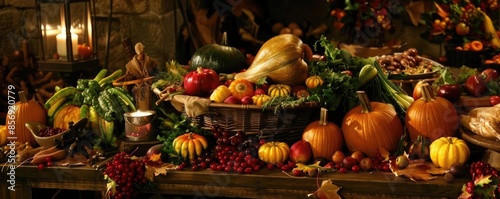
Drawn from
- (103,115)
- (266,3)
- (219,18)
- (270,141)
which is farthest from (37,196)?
(266,3)

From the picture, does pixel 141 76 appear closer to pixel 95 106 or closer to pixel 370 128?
pixel 95 106

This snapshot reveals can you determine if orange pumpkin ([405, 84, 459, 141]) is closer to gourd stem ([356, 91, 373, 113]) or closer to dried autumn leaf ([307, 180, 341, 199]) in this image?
gourd stem ([356, 91, 373, 113])

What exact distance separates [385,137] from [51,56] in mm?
1819

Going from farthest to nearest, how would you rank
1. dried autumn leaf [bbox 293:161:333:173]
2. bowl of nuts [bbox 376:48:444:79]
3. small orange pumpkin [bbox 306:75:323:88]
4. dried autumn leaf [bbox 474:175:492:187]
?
bowl of nuts [bbox 376:48:444:79], small orange pumpkin [bbox 306:75:323:88], dried autumn leaf [bbox 293:161:333:173], dried autumn leaf [bbox 474:175:492:187]

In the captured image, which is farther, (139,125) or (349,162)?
(139,125)

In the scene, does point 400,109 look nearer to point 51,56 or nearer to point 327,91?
point 327,91

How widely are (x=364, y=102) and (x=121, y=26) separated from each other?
8.53 feet

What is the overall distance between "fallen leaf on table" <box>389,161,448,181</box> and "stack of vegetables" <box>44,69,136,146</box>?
1.18 m

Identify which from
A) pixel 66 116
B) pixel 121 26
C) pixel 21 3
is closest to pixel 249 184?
pixel 66 116

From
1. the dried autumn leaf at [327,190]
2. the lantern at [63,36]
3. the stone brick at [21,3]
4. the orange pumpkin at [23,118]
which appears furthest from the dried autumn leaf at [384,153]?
the stone brick at [21,3]

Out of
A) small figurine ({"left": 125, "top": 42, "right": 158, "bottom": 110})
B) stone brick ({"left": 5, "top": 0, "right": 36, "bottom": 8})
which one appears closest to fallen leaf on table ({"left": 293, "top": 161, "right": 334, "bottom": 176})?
small figurine ({"left": 125, "top": 42, "right": 158, "bottom": 110})

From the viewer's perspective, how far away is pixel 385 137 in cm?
293

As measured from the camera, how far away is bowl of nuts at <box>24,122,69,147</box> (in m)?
3.19

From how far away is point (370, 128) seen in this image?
292 centimetres
